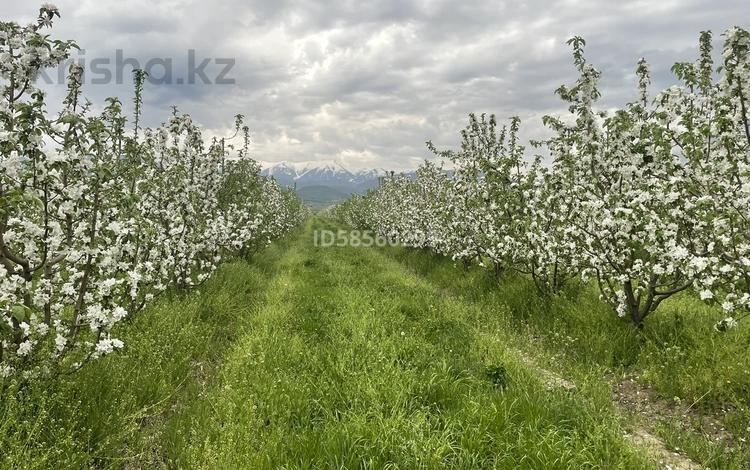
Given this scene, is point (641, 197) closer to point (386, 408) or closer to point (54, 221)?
point (386, 408)

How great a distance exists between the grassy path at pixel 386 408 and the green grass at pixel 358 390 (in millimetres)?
27

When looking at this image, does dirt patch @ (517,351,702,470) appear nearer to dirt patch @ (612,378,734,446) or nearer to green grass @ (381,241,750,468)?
dirt patch @ (612,378,734,446)

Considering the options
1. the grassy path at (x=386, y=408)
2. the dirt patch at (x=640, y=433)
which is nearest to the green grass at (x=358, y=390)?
the grassy path at (x=386, y=408)

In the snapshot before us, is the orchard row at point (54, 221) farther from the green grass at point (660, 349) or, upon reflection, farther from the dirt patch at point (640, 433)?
the green grass at point (660, 349)

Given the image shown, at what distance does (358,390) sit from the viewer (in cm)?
637

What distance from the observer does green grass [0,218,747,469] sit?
493 centimetres

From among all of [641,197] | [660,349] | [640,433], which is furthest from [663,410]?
[641,197]

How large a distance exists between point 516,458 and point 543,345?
16.6 feet

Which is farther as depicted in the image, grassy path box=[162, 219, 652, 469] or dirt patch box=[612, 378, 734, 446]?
dirt patch box=[612, 378, 734, 446]

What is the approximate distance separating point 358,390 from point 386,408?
0.57 metres

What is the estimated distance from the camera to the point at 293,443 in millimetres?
5109

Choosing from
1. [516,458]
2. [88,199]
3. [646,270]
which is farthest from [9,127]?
[646,270]

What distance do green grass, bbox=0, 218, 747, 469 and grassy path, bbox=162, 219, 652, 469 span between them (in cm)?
3

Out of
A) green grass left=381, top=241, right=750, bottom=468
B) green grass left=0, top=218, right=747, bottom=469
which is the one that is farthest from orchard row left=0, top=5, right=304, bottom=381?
green grass left=381, top=241, right=750, bottom=468
